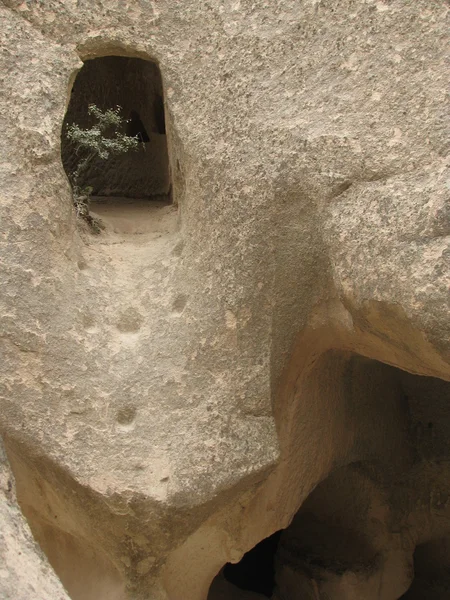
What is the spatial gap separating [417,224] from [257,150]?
37 centimetres

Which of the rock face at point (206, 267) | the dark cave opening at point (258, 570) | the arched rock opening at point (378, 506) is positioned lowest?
the dark cave opening at point (258, 570)

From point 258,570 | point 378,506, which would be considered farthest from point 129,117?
point 258,570

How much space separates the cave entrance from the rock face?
71cm

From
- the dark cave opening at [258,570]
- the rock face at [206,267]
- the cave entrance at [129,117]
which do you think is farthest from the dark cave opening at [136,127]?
the dark cave opening at [258,570]

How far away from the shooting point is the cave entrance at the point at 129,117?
97.8 inches

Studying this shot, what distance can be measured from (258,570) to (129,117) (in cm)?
162

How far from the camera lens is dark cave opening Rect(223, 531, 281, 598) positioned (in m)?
2.82

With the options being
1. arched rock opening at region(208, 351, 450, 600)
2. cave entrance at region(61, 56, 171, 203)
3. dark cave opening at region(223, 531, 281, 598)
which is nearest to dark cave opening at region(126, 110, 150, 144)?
cave entrance at region(61, 56, 171, 203)

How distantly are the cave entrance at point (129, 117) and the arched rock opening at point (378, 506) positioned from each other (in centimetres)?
91

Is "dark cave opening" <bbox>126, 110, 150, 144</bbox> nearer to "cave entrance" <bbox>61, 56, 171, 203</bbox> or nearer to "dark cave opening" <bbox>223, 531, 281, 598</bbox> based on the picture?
"cave entrance" <bbox>61, 56, 171, 203</bbox>

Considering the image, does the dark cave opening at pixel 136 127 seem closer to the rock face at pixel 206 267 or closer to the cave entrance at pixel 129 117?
the cave entrance at pixel 129 117

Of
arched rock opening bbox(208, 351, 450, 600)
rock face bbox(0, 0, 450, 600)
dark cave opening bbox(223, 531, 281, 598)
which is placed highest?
rock face bbox(0, 0, 450, 600)

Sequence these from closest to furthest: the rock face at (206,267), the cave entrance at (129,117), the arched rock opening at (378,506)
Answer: the rock face at (206,267), the arched rock opening at (378,506), the cave entrance at (129,117)

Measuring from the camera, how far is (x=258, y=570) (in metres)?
2.89
